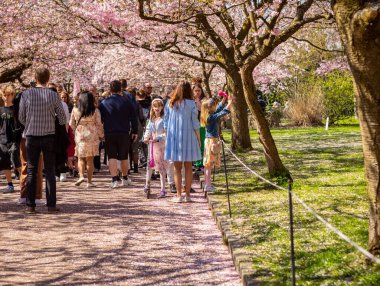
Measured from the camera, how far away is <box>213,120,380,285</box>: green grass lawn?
18.9ft

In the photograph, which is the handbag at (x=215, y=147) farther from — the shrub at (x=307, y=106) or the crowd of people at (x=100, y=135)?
the shrub at (x=307, y=106)

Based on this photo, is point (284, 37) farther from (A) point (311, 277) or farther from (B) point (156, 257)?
(A) point (311, 277)

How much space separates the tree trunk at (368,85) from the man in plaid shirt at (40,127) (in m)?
5.21

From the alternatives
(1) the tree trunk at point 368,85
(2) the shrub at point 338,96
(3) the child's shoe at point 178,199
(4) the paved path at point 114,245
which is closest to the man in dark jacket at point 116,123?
(4) the paved path at point 114,245

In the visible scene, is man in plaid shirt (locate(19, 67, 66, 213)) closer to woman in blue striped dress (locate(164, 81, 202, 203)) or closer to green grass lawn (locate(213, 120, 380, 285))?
woman in blue striped dress (locate(164, 81, 202, 203))

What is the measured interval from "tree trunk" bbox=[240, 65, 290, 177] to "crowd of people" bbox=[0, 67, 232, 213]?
0.50 meters

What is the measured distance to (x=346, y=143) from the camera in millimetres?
20844

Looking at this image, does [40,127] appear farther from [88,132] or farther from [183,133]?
[88,132]

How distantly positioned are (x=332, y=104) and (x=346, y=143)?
37.7 feet

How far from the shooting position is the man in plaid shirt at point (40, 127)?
31.9 feet

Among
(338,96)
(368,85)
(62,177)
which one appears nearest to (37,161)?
(62,177)

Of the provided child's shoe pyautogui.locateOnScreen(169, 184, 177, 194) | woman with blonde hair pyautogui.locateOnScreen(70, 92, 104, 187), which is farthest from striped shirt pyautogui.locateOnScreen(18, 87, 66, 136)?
child's shoe pyautogui.locateOnScreen(169, 184, 177, 194)

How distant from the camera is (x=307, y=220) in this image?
8148mm

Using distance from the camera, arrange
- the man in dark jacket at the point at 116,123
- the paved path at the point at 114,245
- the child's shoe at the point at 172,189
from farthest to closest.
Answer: the man in dark jacket at the point at 116,123
the child's shoe at the point at 172,189
the paved path at the point at 114,245
